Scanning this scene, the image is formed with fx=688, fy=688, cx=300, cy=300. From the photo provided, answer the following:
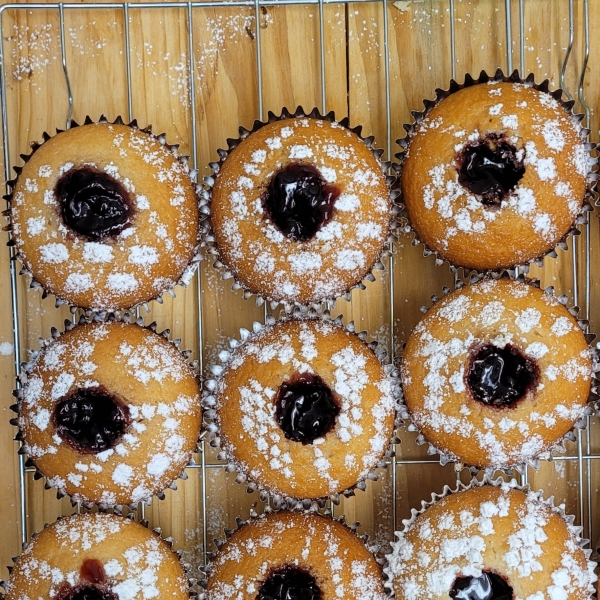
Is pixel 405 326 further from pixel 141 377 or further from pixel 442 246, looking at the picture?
pixel 141 377

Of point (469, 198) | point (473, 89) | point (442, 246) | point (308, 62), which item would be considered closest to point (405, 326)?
point (442, 246)

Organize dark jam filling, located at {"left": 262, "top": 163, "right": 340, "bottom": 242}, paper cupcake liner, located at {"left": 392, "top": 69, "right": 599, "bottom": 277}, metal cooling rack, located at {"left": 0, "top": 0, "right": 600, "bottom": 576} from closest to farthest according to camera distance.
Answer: dark jam filling, located at {"left": 262, "top": 163, "right": 340, "bottom": 242} → paper cupcake liner, located at {"left": 392, "top": 69, "right": 599, "bottom": 277} → metal cooling rack, located at {"left": 0, "top": 0, "right": 600, "bottom": 576}

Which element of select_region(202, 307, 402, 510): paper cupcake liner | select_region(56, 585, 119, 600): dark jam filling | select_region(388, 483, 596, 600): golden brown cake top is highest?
select_region(202, 307, 402, 510): paper cupcake liner

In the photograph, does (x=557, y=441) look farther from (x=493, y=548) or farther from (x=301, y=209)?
(x=301, y=209)

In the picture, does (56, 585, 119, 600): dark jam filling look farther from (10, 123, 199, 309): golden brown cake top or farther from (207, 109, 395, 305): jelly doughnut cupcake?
(207, 109, 395, 305): jelly doughnut cupcake

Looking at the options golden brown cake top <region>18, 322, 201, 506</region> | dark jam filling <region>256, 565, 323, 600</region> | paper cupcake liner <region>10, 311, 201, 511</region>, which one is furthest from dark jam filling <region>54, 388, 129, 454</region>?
dark jam filling <region>256, 565, 323, 600</region>

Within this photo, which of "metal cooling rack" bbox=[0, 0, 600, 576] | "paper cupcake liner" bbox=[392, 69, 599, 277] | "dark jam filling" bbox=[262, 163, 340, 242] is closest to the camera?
"dark jam filling" bbox=[262, 163, 340, 242]

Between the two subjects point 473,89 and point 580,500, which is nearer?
point 473,89
